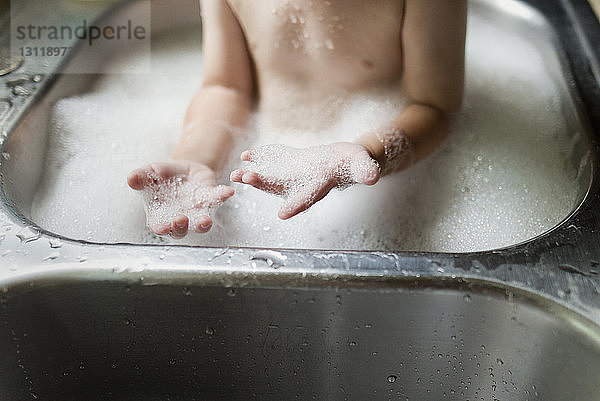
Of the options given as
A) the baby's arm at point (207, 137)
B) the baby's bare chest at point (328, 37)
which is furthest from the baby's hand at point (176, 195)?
the baby's bare chest at point (328, 37)

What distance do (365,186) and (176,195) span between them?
0.24 metres

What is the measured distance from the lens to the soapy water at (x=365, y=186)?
0.75 meters

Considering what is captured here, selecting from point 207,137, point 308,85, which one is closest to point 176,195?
point 207,137

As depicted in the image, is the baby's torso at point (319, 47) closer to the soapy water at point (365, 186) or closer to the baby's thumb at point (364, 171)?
the soapy water at point (365, 186)

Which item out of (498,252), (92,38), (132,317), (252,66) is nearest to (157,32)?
(92,38)

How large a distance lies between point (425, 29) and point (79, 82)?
563 millimetres

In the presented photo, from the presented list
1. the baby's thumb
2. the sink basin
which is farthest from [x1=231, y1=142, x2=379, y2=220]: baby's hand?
the sink basin

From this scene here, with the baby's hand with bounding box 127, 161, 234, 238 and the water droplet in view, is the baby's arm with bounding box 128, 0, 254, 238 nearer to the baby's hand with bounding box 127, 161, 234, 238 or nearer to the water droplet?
the baby's hand with bounding box 127, 161, 234, 238

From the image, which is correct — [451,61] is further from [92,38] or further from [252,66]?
[92,38]

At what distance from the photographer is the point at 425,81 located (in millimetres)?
816

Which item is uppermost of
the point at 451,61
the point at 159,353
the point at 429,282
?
the point at 451,61

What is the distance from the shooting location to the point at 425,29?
78 cm

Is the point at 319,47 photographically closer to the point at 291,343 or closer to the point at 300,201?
the point at 300,201

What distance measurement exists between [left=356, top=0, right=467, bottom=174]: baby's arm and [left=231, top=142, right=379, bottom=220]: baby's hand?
55 millimetres
